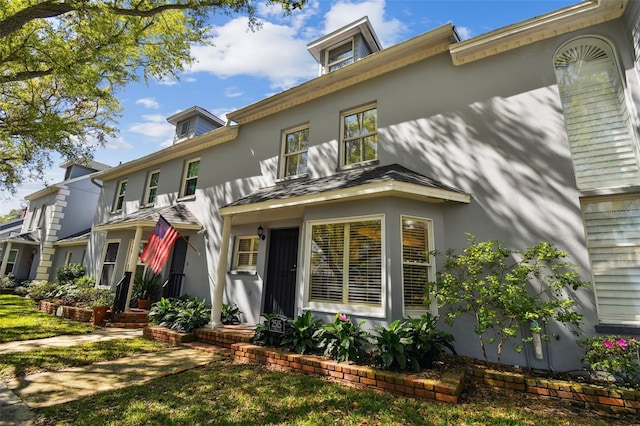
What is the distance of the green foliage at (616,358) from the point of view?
3771 mm

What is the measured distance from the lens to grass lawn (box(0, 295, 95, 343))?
723cm

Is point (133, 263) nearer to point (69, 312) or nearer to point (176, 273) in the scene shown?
point (176, 273)

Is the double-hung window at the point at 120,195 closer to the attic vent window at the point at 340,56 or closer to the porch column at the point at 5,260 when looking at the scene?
the porch column at the point at 5,260

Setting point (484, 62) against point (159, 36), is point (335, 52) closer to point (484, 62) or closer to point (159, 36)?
point (484, 62)

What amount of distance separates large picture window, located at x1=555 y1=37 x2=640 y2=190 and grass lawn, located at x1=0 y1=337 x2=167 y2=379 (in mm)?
9279

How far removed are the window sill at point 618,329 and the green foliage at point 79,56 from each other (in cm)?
865

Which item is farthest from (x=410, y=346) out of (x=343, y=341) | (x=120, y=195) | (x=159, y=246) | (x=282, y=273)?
(x=120, y=195)

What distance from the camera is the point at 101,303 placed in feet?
31.2

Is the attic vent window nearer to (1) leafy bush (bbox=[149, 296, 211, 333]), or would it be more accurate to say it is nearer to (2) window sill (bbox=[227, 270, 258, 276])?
(2) window sill (bbox=[227, 270, 258, 276])

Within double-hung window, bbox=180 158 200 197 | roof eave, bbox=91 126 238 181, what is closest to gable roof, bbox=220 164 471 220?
roof eave, bbox=91 126 238 181

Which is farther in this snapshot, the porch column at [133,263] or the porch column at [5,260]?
the porch column at [5,260]

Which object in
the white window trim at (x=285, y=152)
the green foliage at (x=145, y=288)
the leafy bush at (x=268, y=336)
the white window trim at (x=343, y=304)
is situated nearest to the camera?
the white window trim at (x=343, y=304)

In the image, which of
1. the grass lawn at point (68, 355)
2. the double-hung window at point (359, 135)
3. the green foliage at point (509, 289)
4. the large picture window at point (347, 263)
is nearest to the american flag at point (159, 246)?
the grass lawn at point (68, 355)

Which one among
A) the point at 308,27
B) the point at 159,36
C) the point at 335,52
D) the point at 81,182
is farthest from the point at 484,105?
the point at 81,182
